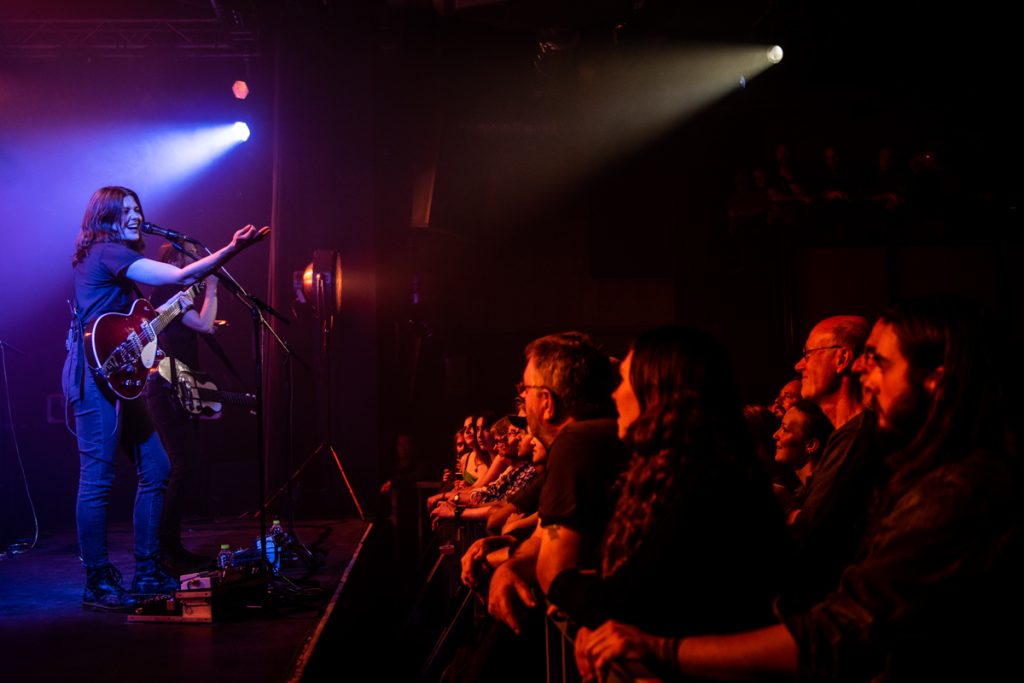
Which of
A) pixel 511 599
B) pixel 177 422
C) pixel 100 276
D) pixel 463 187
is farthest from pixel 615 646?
pixel 463 187

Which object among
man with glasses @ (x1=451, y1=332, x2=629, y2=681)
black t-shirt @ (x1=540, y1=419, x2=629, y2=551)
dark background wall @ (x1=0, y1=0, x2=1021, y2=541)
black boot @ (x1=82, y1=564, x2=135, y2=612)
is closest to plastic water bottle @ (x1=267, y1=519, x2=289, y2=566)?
black boot @ (x1=82, y1=564, x2=135, y2=612)

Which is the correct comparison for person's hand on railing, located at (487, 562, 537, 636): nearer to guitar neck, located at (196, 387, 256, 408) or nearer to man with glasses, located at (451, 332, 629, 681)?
man with glasses, located at (451, 332, 629, 681)

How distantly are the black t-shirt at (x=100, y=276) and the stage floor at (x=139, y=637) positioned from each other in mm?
1327

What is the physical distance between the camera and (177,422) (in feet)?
16.4

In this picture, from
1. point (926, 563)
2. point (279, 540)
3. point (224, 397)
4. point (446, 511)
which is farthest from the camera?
point (224, 397)

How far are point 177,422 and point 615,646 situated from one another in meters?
4.14

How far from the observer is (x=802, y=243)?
374 inches

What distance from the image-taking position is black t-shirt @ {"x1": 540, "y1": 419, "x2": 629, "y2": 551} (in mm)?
2092

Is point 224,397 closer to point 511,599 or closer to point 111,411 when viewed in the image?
point 111,411

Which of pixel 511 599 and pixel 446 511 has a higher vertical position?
pixel 511 599

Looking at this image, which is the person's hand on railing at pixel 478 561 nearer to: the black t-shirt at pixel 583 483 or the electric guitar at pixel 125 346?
the black t-shirt at pixel 583 483

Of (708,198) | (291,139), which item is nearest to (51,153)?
(291,139)

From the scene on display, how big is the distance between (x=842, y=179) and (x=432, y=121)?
4.87 m

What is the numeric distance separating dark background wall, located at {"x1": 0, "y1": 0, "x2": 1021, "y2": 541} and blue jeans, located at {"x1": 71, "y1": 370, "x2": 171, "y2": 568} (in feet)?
11.4
